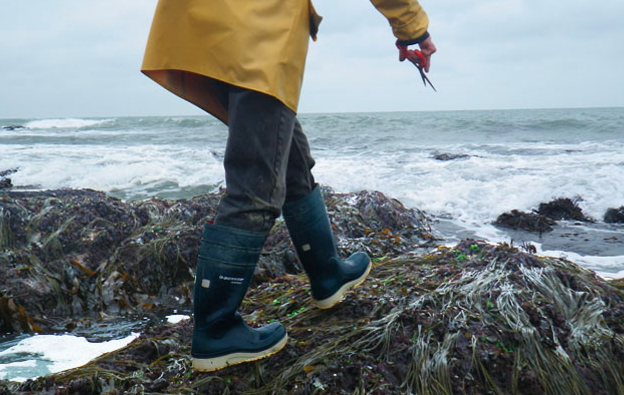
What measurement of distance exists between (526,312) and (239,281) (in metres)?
1.22

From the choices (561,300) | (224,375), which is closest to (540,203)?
(561,300)

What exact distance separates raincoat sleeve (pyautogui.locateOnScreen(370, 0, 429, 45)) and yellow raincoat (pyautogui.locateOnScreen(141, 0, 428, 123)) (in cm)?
31

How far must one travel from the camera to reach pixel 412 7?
192cm

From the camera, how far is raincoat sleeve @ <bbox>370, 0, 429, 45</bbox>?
1.91 m

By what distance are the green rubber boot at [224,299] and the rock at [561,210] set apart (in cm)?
571

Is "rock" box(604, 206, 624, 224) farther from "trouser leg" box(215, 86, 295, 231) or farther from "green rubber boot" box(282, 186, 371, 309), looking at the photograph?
"trouser leg" box(215, 86, 295, 231)

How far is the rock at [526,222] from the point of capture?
19.3ft

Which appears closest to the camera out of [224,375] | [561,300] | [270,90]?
[270,90]

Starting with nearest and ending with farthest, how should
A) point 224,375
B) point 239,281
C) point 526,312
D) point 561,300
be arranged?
point 239,281, point 224,375, point 526,312, point 561,300

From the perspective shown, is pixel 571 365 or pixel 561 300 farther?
pixel 561 300

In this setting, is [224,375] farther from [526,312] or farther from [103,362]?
[526,312]

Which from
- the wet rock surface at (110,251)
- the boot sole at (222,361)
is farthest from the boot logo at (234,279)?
the wet rock surface at (110,251)

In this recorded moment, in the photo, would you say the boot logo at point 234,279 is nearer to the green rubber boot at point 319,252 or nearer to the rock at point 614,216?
the green rubber boot at point 319,252

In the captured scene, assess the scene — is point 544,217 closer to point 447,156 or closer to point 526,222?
point 526,222
